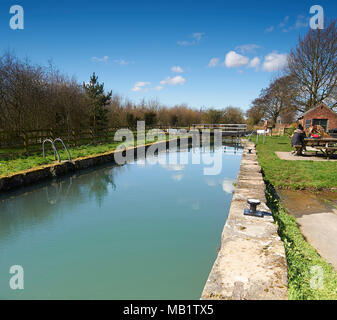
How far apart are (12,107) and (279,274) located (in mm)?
12202

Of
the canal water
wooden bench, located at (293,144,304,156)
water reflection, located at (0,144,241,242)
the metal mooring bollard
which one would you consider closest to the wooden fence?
water reflection, located at (0,144,241,242)

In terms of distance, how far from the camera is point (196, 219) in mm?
3617

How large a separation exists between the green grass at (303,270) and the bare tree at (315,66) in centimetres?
2082

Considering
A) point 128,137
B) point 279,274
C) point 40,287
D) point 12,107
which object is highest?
point 12,107

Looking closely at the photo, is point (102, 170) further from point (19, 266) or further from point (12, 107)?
point (12, 107)

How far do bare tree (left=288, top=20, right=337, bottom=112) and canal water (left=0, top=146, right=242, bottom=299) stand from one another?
1898cm

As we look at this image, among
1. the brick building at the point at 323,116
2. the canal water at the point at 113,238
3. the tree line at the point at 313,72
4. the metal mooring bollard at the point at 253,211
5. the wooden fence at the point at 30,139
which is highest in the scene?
the tree line at the point at 313,72

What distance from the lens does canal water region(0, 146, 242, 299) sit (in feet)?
7.08

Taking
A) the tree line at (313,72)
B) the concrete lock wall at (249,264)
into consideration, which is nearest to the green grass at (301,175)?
the concrete lock wall at (249,264)

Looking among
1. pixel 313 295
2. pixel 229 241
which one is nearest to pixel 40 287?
pixel 229 241

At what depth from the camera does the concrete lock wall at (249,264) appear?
1453 millimetres

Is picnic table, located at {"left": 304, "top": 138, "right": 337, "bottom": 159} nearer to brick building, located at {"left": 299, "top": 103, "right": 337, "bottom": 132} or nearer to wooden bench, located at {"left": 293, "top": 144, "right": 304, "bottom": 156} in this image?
wooden bench, located at {"left": 293, "top": 144, "right": 304, "bottom": 156}

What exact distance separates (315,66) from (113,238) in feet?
73.4

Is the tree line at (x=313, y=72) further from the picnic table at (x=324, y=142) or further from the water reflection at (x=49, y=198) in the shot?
the water reflection at (x=49, y=198)
